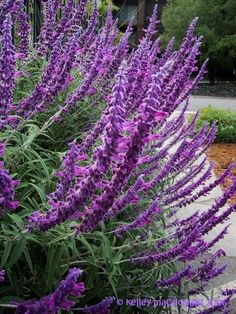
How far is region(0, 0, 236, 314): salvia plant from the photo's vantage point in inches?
59.5

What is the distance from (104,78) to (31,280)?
1.67 metres

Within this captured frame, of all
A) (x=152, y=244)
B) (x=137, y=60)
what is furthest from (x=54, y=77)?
(x=152, y=244)

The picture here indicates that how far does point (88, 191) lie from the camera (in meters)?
1.53

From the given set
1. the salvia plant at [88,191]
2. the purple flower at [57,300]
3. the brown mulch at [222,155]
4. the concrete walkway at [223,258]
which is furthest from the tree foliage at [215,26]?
the purple flower at [57,300]

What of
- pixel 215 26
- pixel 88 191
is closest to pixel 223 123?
pixel 88 191

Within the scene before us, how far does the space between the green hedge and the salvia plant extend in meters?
8.17

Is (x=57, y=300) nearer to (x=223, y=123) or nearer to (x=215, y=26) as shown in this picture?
(x=223, y=123)

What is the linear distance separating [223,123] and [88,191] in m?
10.7

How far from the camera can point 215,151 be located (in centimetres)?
1048

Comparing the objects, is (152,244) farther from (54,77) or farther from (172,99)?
(54,77)

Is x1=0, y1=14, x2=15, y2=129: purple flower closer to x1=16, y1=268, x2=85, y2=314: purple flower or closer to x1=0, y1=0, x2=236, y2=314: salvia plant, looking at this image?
x1=0, y1=0, x2=236, y2=314: salvia plant

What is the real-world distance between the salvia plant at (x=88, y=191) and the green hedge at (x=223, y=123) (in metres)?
8.17

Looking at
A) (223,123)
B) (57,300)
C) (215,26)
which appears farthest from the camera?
(215,26)

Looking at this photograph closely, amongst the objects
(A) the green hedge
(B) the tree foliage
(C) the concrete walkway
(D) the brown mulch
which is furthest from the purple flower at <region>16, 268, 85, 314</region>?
(B) the tree foliage
